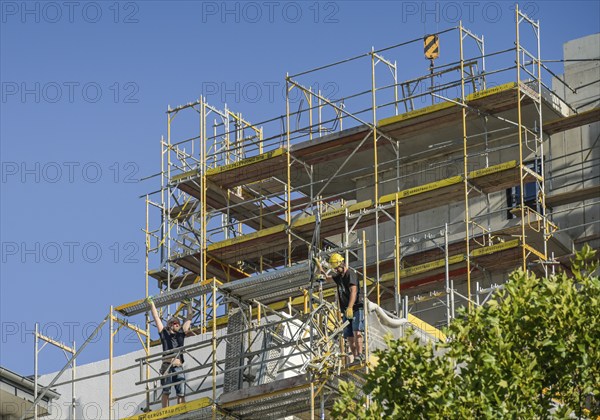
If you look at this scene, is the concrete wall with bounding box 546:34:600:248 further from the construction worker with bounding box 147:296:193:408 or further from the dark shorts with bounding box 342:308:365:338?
the dark shorts with bounding box 342:308:365:338

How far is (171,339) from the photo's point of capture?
122ft

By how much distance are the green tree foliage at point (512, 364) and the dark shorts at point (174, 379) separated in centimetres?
767

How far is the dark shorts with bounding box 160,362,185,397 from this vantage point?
36.6 meters

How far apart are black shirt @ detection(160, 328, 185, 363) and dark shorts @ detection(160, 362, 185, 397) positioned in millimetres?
368

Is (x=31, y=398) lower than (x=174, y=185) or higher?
lower

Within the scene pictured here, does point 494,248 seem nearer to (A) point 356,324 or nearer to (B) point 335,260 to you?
(B) point 335,260

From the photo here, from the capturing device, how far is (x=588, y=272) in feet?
95.4

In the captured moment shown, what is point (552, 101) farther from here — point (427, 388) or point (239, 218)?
point (427, 388)

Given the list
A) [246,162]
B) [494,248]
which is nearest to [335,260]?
[494,248]

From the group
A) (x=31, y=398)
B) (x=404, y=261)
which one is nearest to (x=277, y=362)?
(x=31, y=398)

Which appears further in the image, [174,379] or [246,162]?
[246,162]

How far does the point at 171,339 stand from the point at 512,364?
10.4 meters

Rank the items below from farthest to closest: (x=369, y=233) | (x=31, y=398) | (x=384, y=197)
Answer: (x=369, y=233) < (x=384, y=197) < (x=31, y=398)

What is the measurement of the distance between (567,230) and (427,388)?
1889 cm
